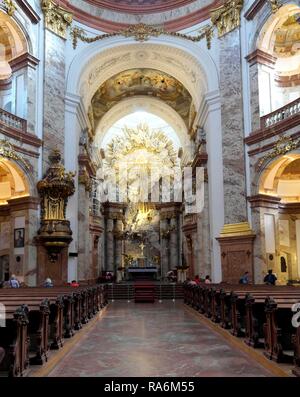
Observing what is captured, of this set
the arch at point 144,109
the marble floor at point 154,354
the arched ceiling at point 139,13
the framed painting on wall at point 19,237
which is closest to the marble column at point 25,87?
the framed painting on wall at point 19,237

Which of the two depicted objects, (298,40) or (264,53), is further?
(298,40)

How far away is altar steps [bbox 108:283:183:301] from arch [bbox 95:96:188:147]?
1001 centimetres

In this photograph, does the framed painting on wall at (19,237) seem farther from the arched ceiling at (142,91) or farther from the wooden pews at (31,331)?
the arched ceiling at (142,91)

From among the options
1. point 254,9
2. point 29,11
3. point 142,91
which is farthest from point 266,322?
point 142,91

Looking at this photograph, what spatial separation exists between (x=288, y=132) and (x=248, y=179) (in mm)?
2441

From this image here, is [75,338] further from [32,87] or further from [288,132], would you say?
[32,87]

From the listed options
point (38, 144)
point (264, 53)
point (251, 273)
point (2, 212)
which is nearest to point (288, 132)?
point (264, 53)

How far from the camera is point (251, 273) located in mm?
14523

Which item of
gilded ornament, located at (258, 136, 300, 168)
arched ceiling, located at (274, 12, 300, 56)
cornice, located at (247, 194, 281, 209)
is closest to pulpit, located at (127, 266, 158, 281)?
cornice, located at (247, 194, 281, 209)

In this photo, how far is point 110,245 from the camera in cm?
2705

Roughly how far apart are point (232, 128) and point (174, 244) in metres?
12.0

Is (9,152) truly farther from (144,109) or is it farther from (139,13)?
(144,109)

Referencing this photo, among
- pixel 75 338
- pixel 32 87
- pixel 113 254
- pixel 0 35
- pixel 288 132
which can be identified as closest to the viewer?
pixel 75 338

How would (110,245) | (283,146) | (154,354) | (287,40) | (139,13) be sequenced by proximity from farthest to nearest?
(110,245) → (139,13) → (287,40) → (283,146) → (154,354)
